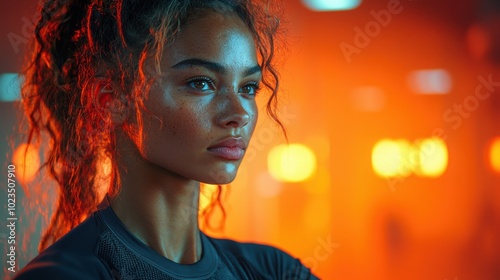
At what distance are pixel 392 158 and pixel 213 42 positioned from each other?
7.95 ft

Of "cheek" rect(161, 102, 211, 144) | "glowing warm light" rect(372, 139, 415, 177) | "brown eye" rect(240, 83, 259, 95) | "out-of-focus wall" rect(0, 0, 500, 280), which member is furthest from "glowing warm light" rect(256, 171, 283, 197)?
"cheek" rect(161, 102, 211, 144)

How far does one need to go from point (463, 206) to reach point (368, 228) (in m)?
0.52

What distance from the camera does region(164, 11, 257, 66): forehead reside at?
40.8 inches

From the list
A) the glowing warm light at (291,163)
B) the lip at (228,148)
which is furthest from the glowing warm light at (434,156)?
the lip at (228,148)

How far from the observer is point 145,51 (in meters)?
1.03

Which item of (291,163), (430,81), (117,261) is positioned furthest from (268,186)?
(117,261)

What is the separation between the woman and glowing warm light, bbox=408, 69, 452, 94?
228 cm

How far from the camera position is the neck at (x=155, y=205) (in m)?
1.05

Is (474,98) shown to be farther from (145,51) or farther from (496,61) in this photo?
(145,51)

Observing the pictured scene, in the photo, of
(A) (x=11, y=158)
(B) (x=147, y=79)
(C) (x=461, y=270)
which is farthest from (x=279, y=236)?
(B) (x=147, y=79)

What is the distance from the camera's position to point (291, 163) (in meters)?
3.62

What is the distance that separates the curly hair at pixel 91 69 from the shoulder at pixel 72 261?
0.37ft

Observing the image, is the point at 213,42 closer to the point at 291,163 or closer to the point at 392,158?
the point at 392,158

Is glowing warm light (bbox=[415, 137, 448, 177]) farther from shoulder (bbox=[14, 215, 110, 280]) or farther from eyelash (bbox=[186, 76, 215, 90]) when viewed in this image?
shoulder (bbox=[14, 215, 110, 280])
